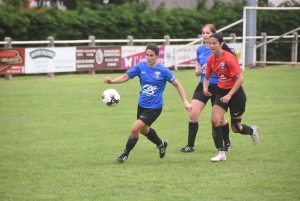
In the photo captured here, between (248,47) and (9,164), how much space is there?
20.3 m

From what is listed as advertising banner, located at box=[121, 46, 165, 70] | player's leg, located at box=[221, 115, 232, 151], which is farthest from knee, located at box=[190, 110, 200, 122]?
advertising banner, located at box=[121, 46, 165, 70]

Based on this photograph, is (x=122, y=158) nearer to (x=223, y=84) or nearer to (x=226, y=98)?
(x=226, y=98)

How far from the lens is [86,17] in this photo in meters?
27.9

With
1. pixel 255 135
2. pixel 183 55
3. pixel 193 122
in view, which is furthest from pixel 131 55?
pixel 255 135

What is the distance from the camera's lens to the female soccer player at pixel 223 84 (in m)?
8.47

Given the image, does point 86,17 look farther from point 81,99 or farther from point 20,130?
point 20,130

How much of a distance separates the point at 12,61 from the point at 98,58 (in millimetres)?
3950

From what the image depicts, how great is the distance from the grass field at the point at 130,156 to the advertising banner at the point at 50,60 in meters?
6.18

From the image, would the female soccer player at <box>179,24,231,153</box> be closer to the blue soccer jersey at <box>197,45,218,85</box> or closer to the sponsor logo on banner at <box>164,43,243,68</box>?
the blue soccer jersey at <box>197,45,218,85</box>

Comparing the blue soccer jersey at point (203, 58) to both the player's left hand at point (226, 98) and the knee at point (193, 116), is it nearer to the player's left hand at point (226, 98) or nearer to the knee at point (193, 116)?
the knee at point (193, 116)

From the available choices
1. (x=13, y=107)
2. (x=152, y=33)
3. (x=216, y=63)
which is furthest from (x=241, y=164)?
(x=152, y=33)

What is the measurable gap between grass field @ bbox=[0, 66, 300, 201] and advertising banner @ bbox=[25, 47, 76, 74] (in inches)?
243

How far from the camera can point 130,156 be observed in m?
9.15

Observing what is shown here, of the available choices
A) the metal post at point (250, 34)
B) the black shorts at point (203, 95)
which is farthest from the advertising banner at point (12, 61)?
the black shorts at point (203, 95)
